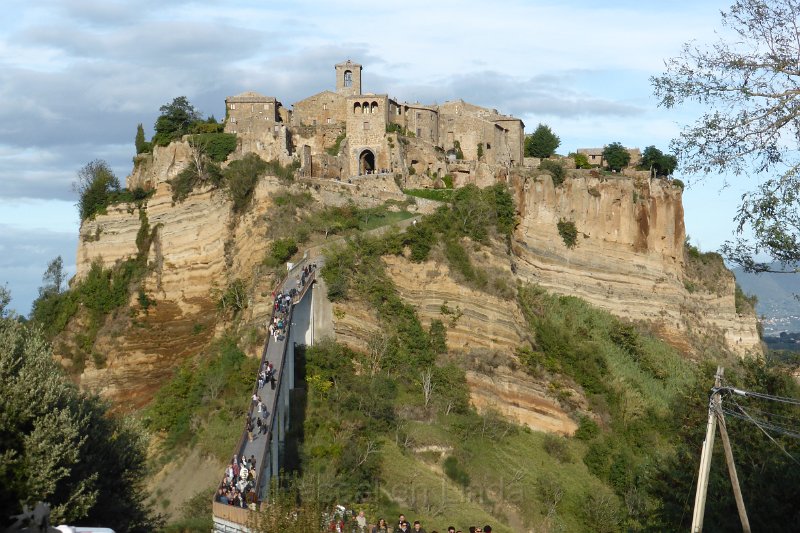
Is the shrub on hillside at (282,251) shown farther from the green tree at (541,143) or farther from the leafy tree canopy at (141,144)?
the green tree at (541,143)

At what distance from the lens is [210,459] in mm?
37562

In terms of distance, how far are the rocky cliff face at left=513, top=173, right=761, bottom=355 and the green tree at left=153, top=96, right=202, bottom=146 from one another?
15.4 meters

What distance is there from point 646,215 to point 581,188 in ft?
13.8

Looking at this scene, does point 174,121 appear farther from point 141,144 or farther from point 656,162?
point 656,162

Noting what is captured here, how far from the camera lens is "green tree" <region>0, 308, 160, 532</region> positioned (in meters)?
22.1

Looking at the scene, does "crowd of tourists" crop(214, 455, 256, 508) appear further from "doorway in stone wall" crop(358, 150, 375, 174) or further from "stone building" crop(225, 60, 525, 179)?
"doorway in stone wall" crop(358, 150, 375, 174)

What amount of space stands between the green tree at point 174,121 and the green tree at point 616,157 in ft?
72.5

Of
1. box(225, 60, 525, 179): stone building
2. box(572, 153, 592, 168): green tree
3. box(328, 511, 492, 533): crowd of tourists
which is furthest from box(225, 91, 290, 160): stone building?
box(328, 511, 492, 533): crowd of tourists

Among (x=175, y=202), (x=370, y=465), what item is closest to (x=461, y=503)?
(x=370, y=465)

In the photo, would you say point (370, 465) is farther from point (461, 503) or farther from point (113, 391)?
point (113, 391)

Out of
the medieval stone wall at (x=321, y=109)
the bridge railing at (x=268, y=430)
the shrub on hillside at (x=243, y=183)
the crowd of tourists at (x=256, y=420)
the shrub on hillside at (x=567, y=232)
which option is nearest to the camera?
the bridge railing at (x=268, y=430)

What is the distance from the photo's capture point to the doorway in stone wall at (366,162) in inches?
2190

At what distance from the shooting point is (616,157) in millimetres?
63594

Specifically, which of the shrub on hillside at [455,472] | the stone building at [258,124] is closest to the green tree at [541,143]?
the stone building at [258,124]
